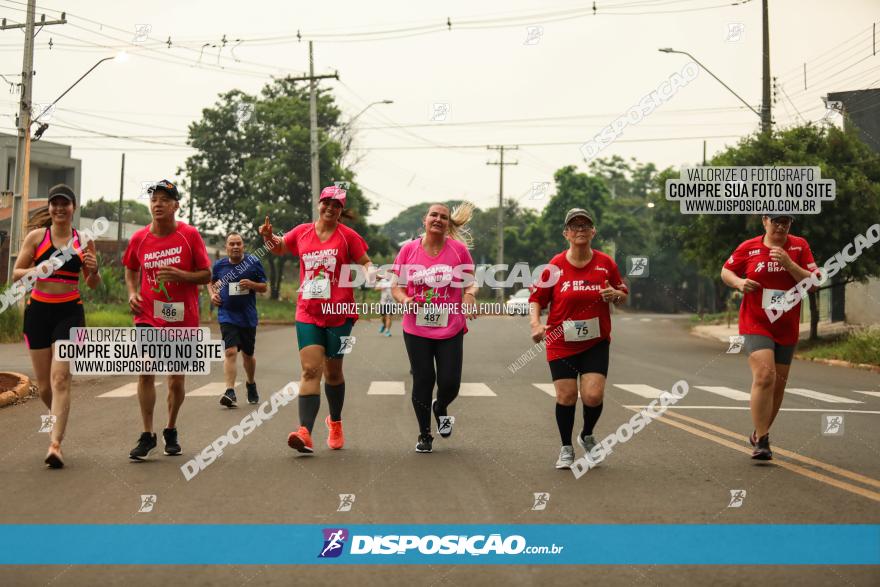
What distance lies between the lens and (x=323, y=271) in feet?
28.3

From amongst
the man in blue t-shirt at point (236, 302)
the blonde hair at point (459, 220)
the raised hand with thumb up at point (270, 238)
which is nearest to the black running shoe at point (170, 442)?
the raised hand with thumb up at point (270, 238)

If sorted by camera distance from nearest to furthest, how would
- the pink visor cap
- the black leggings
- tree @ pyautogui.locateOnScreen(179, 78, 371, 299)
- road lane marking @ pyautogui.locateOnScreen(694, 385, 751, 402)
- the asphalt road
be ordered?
1. the asphalt road
2. the pink visor cap
3. the black leggings
4. road lane marking @ pyautogui.locateOnScreen(694, 385, 751, 402)
5. tree @ pyautogui.locateOnScreen(179, 78, 371, 299)

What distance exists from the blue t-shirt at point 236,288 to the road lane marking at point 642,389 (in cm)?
572

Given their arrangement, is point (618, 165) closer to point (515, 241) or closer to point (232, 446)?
point (515, 241)

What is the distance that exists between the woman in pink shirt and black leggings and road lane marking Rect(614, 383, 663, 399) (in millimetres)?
6330

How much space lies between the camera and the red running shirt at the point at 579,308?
8086 mm

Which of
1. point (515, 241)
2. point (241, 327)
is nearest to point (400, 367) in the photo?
point (241, 327)

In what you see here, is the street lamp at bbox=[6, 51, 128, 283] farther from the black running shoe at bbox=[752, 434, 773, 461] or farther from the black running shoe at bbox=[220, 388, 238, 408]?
the black running shoe at bbox=[752, 434, 773, 461]

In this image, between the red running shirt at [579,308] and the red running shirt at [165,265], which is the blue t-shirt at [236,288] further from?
the red running shirt at [579,308]

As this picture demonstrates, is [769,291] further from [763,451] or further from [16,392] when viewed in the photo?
[16,392]

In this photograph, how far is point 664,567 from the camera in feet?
16.8

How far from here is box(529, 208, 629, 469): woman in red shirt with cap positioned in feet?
26.5

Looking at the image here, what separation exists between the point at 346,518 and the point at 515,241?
253 feet

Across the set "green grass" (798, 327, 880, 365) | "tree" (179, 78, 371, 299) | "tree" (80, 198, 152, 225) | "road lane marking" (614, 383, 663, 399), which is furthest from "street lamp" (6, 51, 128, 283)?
"tree" (80, 198, 152, 225)
